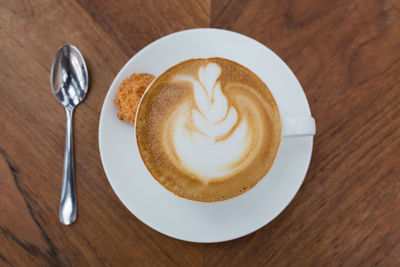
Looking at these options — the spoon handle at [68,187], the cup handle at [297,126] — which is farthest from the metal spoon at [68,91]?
the cup handle at [297,126]

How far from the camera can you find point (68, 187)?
103 centimetres

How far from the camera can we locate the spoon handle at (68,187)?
103 cm

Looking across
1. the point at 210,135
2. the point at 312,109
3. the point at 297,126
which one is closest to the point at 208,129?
the point at 210,135

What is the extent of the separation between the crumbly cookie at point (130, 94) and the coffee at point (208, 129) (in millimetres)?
94

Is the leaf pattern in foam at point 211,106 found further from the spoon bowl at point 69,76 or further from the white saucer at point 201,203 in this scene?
the spoon bowl at point 69,76

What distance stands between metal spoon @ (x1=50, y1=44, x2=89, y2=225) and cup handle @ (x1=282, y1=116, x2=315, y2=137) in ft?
2.27

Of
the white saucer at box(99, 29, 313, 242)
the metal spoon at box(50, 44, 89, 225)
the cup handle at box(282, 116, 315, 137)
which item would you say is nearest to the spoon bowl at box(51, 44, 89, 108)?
the metal spoon at box(50, 44, 89, 225)

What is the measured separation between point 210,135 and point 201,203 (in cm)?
26

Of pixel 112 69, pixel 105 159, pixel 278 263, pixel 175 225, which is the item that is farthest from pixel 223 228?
pixel 112 69

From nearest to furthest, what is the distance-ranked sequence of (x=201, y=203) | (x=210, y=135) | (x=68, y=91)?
(x=210, y=135) < (x=201, y=203) < (x=68, y=91)

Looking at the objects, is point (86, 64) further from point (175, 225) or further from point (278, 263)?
point (278, 263)

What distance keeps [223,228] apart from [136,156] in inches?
14.0

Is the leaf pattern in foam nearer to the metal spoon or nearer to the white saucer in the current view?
the white saucer

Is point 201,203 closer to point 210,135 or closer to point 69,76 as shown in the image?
point 210,135
